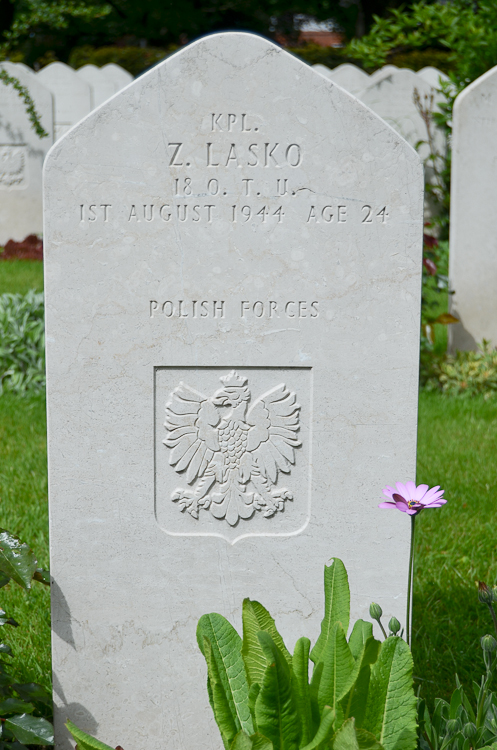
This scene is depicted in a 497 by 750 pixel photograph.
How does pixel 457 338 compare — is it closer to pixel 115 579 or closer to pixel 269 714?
pixel 115 579

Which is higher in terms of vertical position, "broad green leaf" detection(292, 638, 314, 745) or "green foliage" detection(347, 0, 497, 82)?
"green foliage" detection(347, 0, 497, 82)

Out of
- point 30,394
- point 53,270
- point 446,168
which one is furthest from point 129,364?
point 446,168

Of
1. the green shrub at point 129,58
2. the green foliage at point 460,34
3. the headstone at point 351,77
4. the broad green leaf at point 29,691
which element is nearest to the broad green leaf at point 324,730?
the broad green leaf at point 29,691

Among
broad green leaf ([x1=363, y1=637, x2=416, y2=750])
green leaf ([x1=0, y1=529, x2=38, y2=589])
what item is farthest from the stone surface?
broad green leaf ([x1=363, y1=637, x2=416, y2=750])

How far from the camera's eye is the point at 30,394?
16.1 ft

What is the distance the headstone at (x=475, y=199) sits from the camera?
4.95 meters

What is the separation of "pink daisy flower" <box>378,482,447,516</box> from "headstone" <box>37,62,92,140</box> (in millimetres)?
10666

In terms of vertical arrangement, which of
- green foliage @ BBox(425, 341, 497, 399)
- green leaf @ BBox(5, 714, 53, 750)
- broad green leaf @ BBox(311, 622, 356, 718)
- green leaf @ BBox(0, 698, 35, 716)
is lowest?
green leaf @ BBox(5, 714, 53, 750)

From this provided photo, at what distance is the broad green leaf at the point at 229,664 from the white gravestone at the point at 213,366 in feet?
1.40

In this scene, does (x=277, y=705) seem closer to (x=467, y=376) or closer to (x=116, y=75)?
(x=467, y=376)

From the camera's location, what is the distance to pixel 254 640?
1.52 metres

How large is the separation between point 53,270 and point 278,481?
2.55ft

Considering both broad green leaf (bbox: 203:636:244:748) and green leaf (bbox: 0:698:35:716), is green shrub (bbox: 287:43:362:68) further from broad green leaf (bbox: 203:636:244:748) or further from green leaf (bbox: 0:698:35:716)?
broad green leaf (bbox: 203:636:244:748)

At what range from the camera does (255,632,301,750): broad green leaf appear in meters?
1.32
